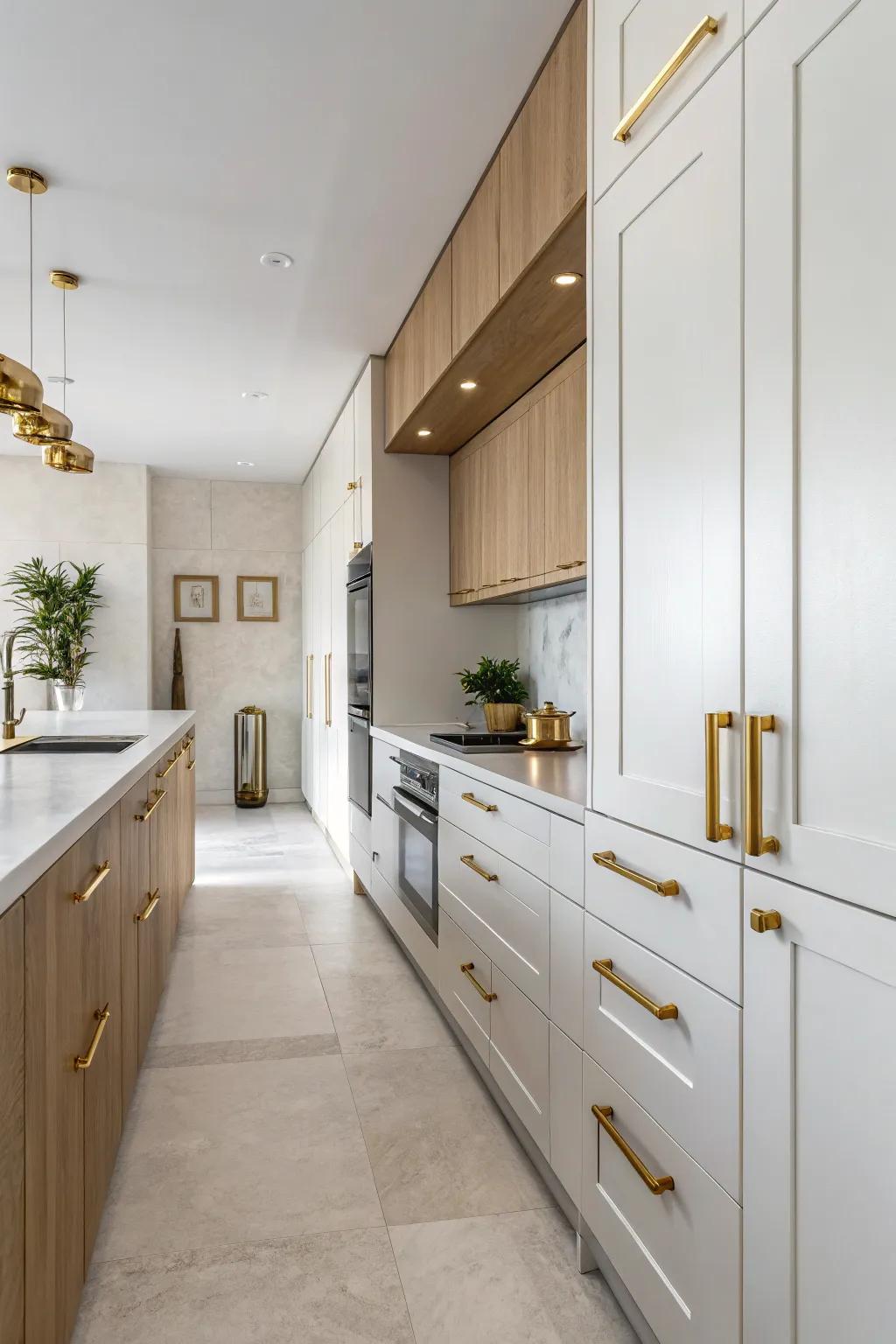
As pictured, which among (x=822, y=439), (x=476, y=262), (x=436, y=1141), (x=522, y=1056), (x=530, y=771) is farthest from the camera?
(x=476, y=262)

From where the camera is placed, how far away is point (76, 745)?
10.3 ft

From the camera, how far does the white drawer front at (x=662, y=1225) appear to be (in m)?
1.25

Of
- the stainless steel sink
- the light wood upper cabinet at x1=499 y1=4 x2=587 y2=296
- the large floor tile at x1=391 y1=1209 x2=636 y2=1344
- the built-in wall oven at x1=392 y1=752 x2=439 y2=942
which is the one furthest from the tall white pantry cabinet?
the stainless steel sink

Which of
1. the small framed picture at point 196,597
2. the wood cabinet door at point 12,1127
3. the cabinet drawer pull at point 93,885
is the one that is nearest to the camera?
the wood cabinet door at point 12,1127

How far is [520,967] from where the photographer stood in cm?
214

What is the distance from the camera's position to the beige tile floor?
5.35 ft

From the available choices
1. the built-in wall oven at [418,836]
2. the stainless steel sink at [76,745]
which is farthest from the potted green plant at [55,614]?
the built-in wall oven at [418,836]

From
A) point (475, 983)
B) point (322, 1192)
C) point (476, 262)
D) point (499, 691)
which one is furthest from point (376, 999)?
point (476, 262)

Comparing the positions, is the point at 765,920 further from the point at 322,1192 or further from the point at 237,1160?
the point at 237,1160

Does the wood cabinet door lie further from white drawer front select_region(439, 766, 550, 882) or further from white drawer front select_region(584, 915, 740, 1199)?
white drawer front select_region(439, 766, 550, 882)

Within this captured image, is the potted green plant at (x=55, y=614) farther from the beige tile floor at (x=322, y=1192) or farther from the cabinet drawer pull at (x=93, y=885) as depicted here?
the cabinet drawer pull at (x=93, y=885)

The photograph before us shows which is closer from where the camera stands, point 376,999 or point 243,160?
point 243,160

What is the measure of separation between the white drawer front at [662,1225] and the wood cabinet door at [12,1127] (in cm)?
91

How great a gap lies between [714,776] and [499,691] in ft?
8.63
